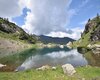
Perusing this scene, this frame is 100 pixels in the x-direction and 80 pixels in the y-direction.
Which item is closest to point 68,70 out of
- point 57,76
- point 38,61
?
point 57,76

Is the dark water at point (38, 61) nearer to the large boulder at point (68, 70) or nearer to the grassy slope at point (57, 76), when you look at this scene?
the grassy slope at point (57, 76)

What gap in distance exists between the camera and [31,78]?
122ft

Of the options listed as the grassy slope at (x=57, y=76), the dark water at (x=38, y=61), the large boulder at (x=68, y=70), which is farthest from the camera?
the dark water at (x=38, y=61)

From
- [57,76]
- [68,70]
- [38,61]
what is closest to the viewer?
[57,76]

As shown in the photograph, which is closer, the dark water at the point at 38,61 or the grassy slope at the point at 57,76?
the grassy slope at the point at 57,76

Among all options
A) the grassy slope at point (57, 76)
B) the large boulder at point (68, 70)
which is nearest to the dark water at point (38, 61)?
the grassy slope at point (57, 76)

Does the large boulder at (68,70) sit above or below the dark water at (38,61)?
below

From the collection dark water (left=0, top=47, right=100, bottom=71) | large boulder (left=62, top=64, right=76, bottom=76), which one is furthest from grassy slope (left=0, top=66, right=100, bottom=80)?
dark water (left=0, top=47, right=100, bottom=71)

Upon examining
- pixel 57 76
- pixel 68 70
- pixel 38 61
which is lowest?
pixel 57 76

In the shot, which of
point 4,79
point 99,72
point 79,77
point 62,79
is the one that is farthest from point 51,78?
point 99,72

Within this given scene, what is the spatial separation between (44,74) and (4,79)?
7529 mm

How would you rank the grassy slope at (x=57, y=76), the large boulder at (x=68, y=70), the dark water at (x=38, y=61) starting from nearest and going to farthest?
the grassy slope at (x=57, y=76) < the large boulder at (x=68, y=70) < the dark water at (x=38, y=61)

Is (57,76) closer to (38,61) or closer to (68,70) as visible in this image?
(68,70)

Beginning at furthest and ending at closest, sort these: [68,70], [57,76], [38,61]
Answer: [38,61] → [68,70] → [57,76]
